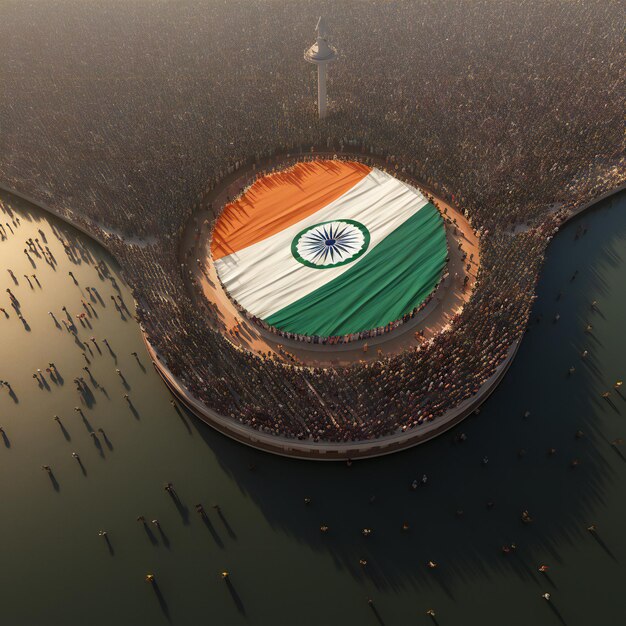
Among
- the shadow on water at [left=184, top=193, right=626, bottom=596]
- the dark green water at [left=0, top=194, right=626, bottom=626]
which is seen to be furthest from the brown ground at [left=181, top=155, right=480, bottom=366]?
the shadow on water at [left=184, top=193, right=626, bottom=596]

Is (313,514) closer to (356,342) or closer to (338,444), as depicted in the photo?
(338,444)

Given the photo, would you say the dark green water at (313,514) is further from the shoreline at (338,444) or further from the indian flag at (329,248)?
the indian flag at (329,248)

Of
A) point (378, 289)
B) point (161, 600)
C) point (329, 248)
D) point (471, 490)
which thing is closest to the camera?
point (161, 600)

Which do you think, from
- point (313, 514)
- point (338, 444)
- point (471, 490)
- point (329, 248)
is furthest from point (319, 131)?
point (313, 514)

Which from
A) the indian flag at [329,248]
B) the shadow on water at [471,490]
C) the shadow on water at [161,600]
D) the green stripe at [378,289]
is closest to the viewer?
the shadow on water at [161,600]

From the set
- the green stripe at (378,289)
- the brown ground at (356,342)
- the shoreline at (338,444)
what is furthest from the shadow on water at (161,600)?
the green stripe at (378,289)

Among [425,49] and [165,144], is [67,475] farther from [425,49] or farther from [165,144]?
[425,49]
